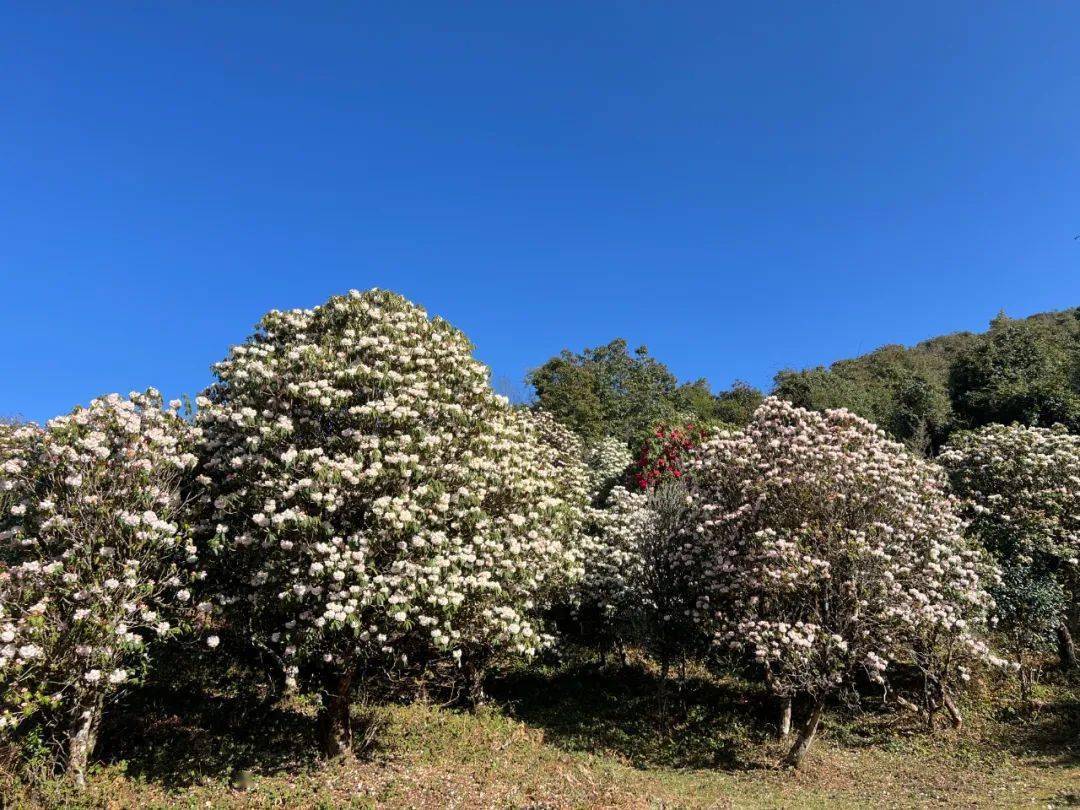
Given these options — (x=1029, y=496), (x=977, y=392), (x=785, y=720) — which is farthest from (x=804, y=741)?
(x=977, y=392)

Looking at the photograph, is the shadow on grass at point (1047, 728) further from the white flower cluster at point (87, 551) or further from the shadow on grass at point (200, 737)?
the white flower cluster at point (87, 551)

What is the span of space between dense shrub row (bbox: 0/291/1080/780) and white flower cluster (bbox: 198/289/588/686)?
0.18ft

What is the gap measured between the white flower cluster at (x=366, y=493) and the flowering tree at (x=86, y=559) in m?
0.89

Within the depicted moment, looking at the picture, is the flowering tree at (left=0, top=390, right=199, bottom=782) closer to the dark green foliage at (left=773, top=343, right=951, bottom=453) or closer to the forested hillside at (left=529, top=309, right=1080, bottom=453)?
the forested hillside at (left=529, top=309, right=1080, bottom=453)

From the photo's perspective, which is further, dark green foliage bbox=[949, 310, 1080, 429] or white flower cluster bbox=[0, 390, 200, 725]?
dark green foliage bbox=[949, 310, 1080, 429]

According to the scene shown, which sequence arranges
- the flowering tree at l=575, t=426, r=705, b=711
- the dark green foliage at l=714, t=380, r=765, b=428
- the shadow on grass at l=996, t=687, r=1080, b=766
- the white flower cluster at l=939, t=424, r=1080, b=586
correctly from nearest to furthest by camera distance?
the shadow on grass at l=996, t=687, r=1080, b=766
the white flower cluster at l=939, t=424, r=1080, b=586
the flowering tree at l=575, t=426, r=705, b=711
the dark green foliage at l=714, t=380, r=765, b=428

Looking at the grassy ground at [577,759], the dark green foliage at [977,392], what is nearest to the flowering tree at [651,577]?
the grassy ground at [577,759]

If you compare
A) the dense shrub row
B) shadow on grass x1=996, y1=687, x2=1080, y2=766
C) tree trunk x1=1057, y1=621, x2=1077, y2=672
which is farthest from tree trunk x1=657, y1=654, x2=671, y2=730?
tree trunk x1=1057, y1=621, x2=1077, y2=672

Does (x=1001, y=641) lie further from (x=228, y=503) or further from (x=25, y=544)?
(x=25, y=544)

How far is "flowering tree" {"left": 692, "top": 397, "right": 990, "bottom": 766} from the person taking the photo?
13.7 meters

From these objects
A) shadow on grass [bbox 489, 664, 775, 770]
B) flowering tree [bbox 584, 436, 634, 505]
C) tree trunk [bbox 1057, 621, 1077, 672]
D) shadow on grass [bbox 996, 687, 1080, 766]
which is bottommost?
shadow on grass [bbox 489, 664, 775, 770]

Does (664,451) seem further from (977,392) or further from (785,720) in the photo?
(977,392)

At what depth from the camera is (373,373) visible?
12.1 m

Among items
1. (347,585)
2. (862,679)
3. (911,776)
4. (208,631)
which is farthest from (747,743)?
(208,631)
